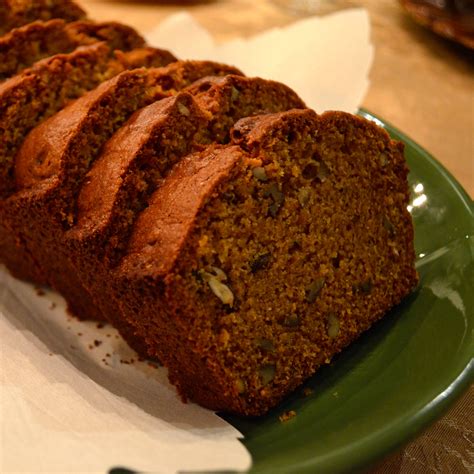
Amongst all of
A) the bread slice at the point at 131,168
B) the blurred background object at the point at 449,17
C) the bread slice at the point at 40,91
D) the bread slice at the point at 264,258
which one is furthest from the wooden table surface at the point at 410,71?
the bread slice at the point at 40,91

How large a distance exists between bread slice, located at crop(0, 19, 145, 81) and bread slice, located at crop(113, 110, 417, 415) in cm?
118

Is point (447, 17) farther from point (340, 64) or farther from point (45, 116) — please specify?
point (45, 116)

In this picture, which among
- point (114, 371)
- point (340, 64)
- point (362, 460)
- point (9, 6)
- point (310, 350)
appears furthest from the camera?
point (340, 64)

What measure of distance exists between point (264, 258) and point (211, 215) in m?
0.24

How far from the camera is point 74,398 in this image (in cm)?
211

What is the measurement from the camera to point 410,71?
4688mm

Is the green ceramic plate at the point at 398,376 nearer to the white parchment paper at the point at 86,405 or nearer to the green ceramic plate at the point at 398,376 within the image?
the green ceramic plate at the point at 398,376

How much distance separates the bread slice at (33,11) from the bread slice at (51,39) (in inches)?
10.5

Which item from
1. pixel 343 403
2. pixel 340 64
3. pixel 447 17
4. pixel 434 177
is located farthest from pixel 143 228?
pixel 447 17

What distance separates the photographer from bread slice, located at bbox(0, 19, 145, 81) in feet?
9.19

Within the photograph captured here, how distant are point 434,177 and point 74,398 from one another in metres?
1.68

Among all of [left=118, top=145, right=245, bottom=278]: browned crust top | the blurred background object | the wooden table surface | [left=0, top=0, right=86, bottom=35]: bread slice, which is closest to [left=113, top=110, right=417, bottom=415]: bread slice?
[left=118, top=145, right=245, bottom=278]: browned crust top

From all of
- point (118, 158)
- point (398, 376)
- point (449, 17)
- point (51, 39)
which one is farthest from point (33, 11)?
point (449, 17)

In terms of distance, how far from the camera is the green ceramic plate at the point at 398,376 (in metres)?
1.74
